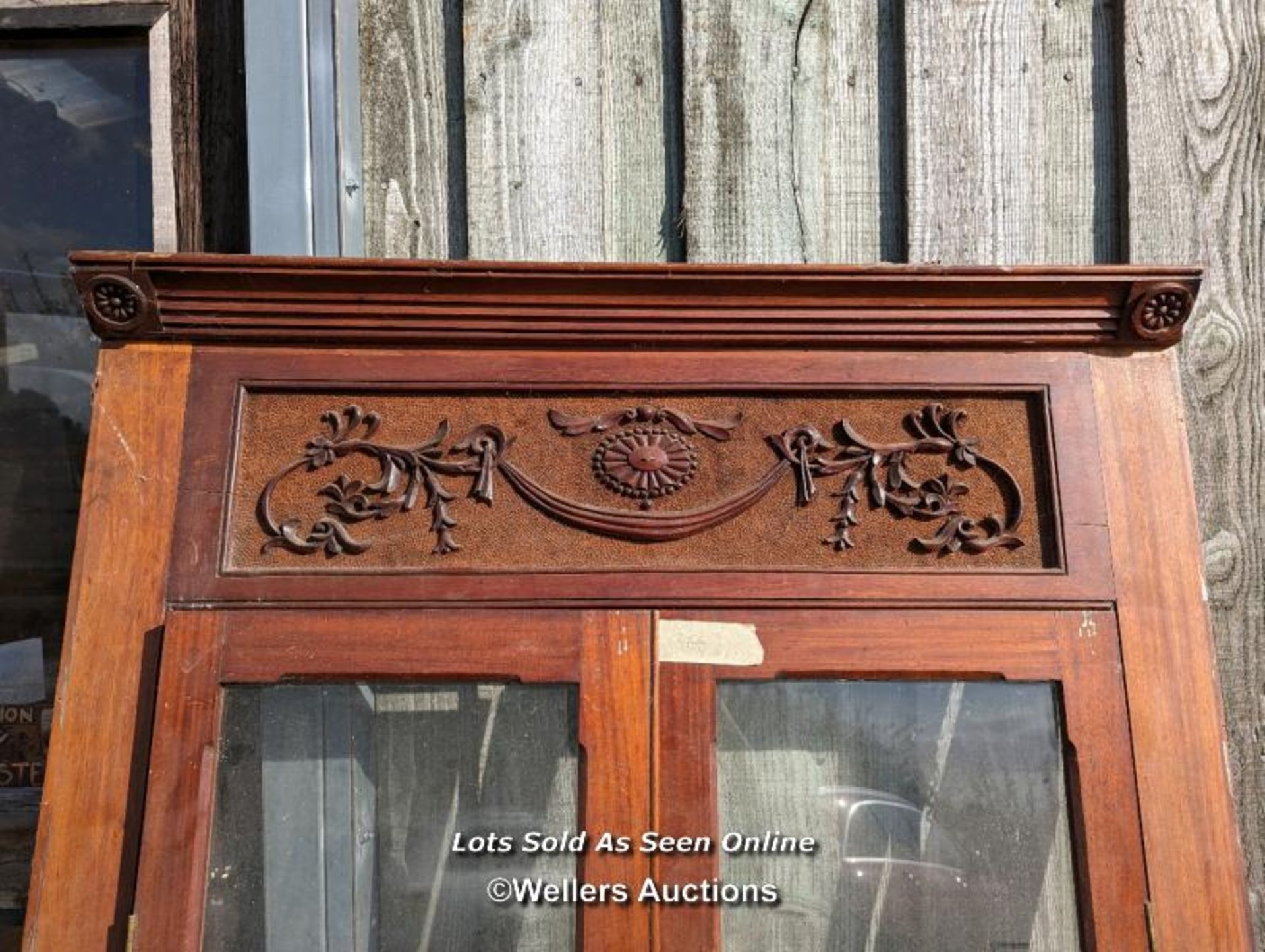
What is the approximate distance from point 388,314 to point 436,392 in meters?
0.10

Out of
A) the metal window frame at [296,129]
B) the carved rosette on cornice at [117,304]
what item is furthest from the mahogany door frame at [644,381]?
the metal window frame at [296,129]

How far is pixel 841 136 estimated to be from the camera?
62.6 inches

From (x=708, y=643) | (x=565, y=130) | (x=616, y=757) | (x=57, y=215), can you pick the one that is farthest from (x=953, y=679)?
(x=57, y=215)

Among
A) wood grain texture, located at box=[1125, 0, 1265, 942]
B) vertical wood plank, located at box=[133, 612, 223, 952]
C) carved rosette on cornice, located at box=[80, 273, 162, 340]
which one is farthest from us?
wood grain texture, located at box=[1125, 0, 1265, 942]

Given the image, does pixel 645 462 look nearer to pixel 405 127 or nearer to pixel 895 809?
pixel 895 809

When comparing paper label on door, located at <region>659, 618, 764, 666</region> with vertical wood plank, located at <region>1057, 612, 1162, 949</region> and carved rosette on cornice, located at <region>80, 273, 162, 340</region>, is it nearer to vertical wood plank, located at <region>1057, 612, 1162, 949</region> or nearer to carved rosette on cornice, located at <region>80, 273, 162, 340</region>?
vertical wood plank, located at <region>1057, 612, 1162, 949</region>

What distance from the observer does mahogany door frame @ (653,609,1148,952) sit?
120 cm

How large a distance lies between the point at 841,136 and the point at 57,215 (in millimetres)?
1108

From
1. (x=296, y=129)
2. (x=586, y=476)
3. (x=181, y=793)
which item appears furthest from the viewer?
(x=296, y=129)

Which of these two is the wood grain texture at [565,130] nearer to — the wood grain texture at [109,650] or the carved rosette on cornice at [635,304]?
the carved rosette on cornice at [635,304]

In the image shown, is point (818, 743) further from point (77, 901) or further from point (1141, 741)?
point (77, 901)

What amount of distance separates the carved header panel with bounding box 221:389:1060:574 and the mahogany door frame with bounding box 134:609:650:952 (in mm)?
67

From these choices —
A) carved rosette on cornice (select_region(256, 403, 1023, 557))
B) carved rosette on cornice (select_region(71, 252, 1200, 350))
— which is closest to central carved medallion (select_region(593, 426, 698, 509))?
carved rosette on cornice (select_region(256, 403, 1023, 557))

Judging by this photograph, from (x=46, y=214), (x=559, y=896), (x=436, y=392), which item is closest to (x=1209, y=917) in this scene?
(x=559, y=896)
